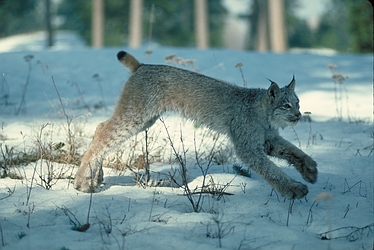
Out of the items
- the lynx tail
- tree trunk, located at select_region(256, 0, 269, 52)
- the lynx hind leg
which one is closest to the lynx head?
the lynx hind leg

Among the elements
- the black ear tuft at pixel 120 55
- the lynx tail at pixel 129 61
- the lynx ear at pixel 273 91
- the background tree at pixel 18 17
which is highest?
the black ear tuft at pixel 120 55

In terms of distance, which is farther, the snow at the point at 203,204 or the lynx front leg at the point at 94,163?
the lynx front leg at the point at 94,163

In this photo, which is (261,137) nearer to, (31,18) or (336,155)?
(336,155)

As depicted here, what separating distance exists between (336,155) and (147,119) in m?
2.46

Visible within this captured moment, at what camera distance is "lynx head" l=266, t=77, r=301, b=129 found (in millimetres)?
4711

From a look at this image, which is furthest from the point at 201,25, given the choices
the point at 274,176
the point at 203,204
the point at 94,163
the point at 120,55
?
the point at 203,204

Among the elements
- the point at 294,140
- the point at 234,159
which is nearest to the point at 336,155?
the point at 294,140

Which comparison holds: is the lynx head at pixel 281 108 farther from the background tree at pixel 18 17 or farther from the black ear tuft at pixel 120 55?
the background tree at pixel 18 17

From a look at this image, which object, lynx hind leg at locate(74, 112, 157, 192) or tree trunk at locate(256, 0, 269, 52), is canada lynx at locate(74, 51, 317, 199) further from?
tree trunk at locate(256, 0, 269, 52)

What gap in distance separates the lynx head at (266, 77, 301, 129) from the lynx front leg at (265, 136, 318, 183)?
20cm

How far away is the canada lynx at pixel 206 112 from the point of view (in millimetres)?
4695

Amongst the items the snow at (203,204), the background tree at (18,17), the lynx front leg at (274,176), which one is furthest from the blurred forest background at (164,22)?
the lynx front leg at (274,176)

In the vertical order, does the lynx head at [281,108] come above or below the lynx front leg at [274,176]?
above

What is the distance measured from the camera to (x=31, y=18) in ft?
135
